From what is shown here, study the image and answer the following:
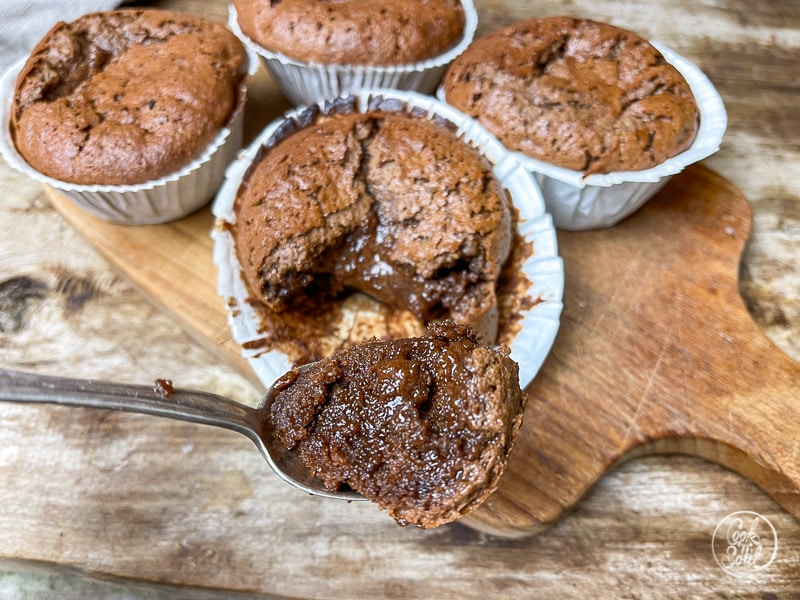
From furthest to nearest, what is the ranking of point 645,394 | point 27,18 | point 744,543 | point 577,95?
point 27,18, point 577,95, point 645,394, point 744,543

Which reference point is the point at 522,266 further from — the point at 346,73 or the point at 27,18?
the point at 27,18

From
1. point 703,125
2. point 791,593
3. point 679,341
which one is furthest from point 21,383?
point 703,125

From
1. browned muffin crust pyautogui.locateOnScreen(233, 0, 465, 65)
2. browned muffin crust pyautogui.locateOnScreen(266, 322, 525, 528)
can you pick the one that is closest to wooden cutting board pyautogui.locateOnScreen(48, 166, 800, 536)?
browned muffin crust pyautogui.locateOnScreen(266, 322, 525, 528)

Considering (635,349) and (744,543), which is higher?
(635,349)

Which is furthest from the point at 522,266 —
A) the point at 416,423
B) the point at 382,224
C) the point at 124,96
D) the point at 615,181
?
the point at 124,96

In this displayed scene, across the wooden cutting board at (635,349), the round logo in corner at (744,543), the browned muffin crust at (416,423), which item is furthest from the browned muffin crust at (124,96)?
the round logo in corner at (744,543)

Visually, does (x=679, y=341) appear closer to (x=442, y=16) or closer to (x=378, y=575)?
(x=378, y=575)
